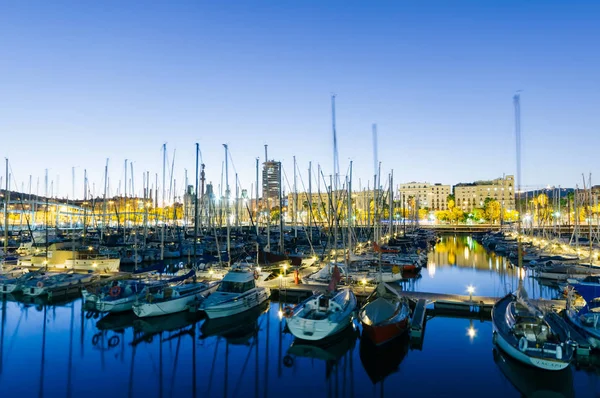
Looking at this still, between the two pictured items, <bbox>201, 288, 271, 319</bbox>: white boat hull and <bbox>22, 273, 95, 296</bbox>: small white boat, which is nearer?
<bbox>201, 288, 271, 319</bbox>: white boat hull

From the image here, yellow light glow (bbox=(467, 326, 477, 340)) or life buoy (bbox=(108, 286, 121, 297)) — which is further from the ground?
life buoy (bbox=(108, 286, 121, 297))

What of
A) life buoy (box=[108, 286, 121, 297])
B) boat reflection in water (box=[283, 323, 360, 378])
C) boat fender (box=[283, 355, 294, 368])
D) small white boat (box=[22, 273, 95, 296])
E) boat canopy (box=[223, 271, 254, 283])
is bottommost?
boat fender (box=[283, 355, 294, 368])

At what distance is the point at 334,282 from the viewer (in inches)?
1018

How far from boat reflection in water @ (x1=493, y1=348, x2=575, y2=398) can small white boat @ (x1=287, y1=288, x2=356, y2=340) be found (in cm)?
843

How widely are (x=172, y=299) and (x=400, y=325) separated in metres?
15.5

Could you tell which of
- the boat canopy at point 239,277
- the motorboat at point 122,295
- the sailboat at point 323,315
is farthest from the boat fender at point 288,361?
the motorboat at point 122,295

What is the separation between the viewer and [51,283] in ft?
115

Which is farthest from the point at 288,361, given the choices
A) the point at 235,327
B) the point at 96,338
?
the point at 96,338

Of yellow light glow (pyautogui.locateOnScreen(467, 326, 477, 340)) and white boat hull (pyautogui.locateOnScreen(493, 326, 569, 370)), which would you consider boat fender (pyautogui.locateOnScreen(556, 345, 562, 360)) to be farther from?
yellow light glow (pyautogui.locateOnScreen(467, 326, 477, 340))

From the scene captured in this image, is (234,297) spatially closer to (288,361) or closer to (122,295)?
(288,361)

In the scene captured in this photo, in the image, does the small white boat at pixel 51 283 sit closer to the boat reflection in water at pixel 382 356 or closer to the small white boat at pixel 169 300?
the small white boat at pixel 169 300

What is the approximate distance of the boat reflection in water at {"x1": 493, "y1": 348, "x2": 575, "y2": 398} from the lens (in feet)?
56.4

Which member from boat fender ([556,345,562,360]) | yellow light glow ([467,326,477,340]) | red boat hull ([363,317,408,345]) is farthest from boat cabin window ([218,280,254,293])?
boat fender ([556,345,562,360])

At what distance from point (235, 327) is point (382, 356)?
994cm
